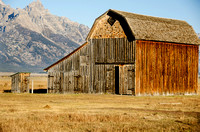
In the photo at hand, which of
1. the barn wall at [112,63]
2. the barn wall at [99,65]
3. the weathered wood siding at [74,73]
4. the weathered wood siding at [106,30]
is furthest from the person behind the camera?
the weathered wood siding at [74,73]

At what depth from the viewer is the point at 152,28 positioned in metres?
38.3

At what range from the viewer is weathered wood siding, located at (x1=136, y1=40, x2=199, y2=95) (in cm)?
3606

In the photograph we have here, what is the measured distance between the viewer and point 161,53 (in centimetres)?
3766

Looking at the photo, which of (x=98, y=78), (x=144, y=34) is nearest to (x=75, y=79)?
(x=98, y=78)

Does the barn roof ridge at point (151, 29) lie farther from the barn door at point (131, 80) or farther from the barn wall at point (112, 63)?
the barn door at point (131, 80)

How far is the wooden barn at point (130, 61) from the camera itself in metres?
36.1

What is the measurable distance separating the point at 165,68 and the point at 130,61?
172 inches

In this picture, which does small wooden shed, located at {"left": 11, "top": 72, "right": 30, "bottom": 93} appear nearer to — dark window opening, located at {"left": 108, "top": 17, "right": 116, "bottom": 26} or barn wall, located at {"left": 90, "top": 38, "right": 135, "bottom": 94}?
barn wall, located at {"left": 90, "top": 38, "right": 135, "bottom": 94}

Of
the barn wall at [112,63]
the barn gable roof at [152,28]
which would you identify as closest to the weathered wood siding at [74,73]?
the barn wall at [112,63]

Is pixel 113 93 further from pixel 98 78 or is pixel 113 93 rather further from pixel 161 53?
pixel 161 53

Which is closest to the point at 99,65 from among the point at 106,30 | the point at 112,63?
the point at 112,63

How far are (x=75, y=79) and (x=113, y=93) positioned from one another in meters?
4.80

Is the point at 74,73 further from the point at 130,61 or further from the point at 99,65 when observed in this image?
the point at 130,61

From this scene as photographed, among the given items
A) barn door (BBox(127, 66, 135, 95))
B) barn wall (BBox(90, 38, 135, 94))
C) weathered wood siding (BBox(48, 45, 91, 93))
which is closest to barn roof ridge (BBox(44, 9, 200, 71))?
weathered wood siding (BBox(48, 45, 91, 93))
